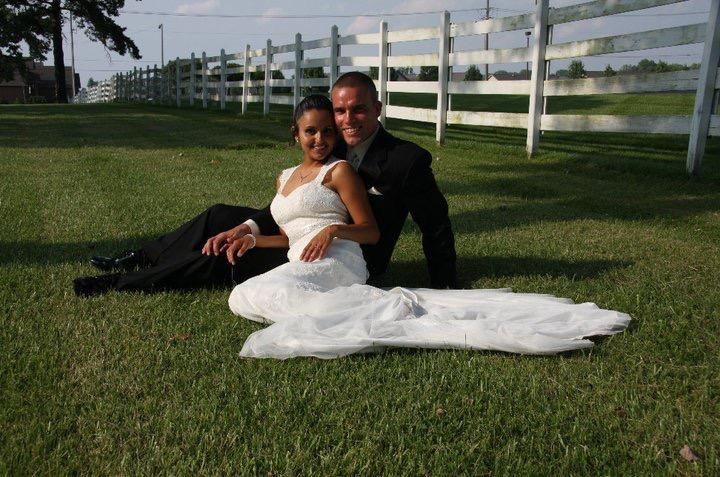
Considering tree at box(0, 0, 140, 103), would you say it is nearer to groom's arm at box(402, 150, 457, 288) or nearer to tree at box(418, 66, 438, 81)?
tree at box(418, 66, 438, 81)

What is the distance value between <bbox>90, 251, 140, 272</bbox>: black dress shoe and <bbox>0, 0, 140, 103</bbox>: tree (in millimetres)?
37528

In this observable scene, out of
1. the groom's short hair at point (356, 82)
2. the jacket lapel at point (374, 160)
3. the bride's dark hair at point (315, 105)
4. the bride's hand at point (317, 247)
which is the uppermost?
the groom's short hair at point (356, 82)

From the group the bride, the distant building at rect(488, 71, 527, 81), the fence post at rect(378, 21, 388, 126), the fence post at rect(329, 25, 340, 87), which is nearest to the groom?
the bride

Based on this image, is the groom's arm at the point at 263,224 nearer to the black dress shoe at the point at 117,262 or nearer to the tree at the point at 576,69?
the black dress shoe at the point at 117,262

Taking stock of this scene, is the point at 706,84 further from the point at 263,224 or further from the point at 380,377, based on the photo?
the point at 380,377

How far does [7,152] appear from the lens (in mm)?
11305

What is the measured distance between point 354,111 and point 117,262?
187 centimetres

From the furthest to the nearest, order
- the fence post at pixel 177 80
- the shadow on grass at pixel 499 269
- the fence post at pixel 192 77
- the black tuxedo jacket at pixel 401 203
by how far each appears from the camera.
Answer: the fence post at pixel 177 80, the fence post at pixel 192 77, the shadow on grass at pixel 499 269, the black tuxedo jacket at pixel 401 203

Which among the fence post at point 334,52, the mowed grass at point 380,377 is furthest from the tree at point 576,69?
the mowed grass at point 380,377

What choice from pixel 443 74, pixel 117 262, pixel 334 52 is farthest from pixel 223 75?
pixel 117 262

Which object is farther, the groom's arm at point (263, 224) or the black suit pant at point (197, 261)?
the groom's arm at point (263, 224)

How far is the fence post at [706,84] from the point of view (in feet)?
25.1

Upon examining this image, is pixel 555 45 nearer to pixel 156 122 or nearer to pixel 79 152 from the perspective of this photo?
pixel 79 152

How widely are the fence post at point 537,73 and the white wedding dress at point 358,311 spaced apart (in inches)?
267
